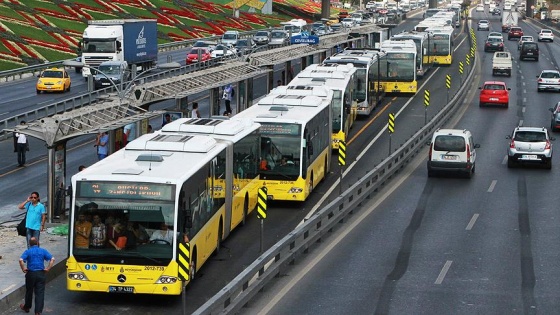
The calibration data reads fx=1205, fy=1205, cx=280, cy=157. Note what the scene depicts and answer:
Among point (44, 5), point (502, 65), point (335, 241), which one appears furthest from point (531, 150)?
point (44, 5)

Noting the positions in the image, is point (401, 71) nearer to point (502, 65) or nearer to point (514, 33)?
point (502, 65)

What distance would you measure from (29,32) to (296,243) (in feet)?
245

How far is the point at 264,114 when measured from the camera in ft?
127

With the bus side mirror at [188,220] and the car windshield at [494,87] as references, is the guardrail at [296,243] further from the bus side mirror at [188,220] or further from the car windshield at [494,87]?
the car windshield at [494,87]

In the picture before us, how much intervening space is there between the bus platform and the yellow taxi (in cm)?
3815

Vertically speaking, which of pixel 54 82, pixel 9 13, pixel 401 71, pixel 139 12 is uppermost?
pixel 9 13

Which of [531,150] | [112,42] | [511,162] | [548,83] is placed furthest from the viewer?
[112,42]

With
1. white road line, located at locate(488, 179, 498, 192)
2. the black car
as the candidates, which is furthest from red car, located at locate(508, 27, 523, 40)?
white road line, located at locate(488, 179, 498, 192)

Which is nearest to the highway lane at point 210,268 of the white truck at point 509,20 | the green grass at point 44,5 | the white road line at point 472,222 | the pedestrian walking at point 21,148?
the pedestrian walking at point 21,148

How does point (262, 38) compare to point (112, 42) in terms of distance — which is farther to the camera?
point (262, 38)

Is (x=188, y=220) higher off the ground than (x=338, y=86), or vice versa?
(x=338, y=86)

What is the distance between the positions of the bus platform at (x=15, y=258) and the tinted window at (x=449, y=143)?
16.6 meters

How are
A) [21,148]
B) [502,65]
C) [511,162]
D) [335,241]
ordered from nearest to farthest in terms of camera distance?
[335,241] → [21,148] → [511,162] → [502,65]

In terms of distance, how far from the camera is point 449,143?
45281mm
